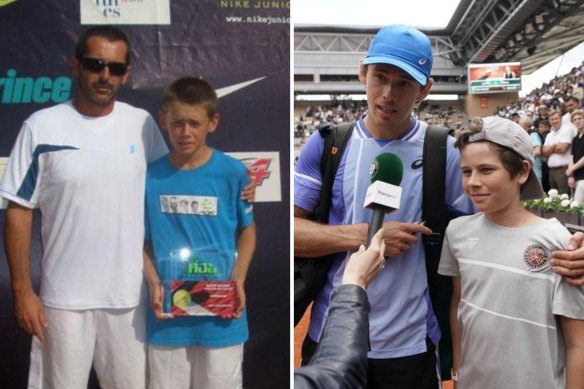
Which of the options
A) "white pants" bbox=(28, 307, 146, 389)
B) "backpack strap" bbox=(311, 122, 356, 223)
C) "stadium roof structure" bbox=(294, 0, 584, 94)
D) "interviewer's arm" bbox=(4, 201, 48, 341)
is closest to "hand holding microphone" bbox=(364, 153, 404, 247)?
"backpack strap" bbox=(311, 122, 356, 223)

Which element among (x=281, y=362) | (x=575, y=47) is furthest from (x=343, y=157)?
(x=575, y=47)

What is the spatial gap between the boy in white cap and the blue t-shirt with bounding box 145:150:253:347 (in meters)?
0.56

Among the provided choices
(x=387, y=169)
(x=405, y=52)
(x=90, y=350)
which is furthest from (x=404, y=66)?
(x=90, y=350)

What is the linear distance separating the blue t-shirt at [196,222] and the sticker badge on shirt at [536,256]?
2.14ft

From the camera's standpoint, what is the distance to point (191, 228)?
97cm

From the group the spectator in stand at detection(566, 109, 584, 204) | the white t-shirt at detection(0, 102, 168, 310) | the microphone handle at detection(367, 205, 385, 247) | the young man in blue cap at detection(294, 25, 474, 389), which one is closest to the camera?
the white t-shirt at detection(0, 102, 168, 310)

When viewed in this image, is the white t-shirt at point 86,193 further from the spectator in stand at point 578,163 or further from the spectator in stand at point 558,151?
the spectator in stand at point 558,151

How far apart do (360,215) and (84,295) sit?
625 millimetres

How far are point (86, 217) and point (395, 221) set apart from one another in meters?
0.67

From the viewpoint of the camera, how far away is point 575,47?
79.5ft

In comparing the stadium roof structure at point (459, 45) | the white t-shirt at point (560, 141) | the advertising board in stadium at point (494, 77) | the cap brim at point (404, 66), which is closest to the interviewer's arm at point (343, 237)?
the cap brim at point (404, 66)

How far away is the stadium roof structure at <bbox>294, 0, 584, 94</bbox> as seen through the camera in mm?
19016

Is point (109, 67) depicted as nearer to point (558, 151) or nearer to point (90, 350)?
point (90, 350)

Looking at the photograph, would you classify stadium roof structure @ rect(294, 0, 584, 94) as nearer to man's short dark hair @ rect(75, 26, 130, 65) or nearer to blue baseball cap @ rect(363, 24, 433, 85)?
blue baseball cap @ rect(363, 24, 433, 85)
